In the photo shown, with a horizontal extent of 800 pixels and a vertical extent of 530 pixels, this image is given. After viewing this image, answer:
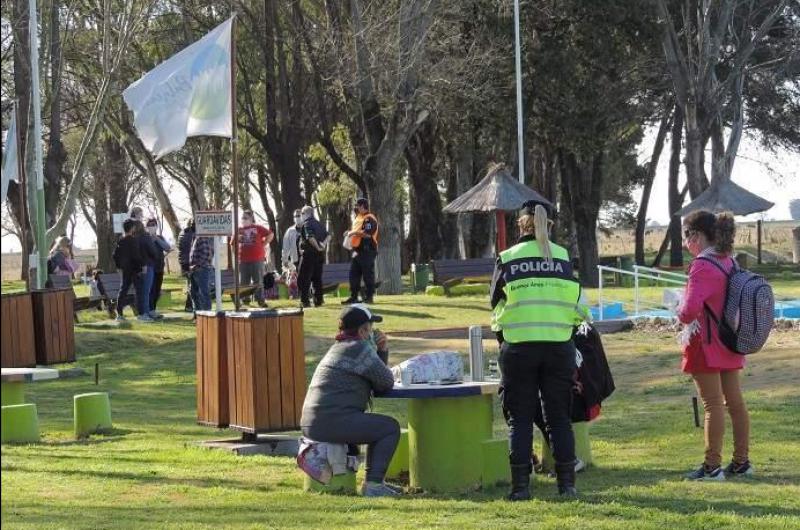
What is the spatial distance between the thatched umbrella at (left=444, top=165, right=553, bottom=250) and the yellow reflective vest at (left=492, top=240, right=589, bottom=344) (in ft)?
76.4

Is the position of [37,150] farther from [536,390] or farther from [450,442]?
[536,390]

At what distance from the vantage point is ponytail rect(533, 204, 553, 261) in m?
9.53

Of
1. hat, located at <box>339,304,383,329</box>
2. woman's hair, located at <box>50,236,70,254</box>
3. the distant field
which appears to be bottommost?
hat, located at <box>339,304,383,329</box>

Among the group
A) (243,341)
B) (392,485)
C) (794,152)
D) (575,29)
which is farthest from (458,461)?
(794,152)

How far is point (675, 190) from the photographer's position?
2349 inches

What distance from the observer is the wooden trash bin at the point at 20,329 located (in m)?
16.2

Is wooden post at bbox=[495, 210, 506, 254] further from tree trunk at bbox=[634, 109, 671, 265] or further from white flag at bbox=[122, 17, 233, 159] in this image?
tree trunk at bbox=[634, 109, 671, 265]

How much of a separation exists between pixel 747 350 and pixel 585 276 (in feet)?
126

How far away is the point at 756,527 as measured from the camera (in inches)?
327

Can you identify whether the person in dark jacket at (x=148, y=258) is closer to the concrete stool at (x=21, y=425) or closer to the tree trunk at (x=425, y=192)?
the concrete stool at (x=21, y=425)

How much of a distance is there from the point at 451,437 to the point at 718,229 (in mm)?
2166

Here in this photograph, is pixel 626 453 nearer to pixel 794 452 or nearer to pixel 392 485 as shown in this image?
pixel 794 452

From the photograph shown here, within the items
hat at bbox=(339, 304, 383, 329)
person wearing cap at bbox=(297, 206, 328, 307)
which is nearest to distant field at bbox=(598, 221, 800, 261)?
person wearing cap at bbox=(297, 206, 328, 307)

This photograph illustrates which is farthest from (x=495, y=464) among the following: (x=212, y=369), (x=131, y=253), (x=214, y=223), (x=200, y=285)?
(x=131, y=253)
